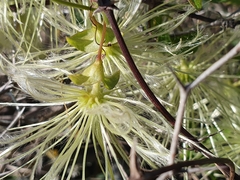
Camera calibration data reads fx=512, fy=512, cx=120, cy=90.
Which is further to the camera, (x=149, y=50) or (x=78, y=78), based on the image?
(x=149, y=50)

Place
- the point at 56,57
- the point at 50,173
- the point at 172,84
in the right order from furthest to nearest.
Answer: the point at 172,84 < the point at 56,57 < the point at 50,173

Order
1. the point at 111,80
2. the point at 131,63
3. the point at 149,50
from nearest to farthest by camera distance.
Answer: the point at 131,63 → the point at 111,80 → the point at 149,50

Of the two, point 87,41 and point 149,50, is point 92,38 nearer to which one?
point 87,41

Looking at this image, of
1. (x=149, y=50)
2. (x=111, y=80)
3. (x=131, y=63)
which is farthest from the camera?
(x=149, y=50)

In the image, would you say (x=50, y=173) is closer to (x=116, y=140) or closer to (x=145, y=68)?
(x=116, y=140)

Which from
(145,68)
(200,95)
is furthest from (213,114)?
(145,68)

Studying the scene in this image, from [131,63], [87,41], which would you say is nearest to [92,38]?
[87,41]

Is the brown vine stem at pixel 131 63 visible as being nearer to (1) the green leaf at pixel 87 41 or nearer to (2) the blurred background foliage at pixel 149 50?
(2) the blurred background foliage at pixel 149 50

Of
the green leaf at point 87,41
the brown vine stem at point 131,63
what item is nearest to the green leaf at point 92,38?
the green leaf at point 87,41

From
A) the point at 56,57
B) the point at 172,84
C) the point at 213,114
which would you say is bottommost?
the point at 213,114
